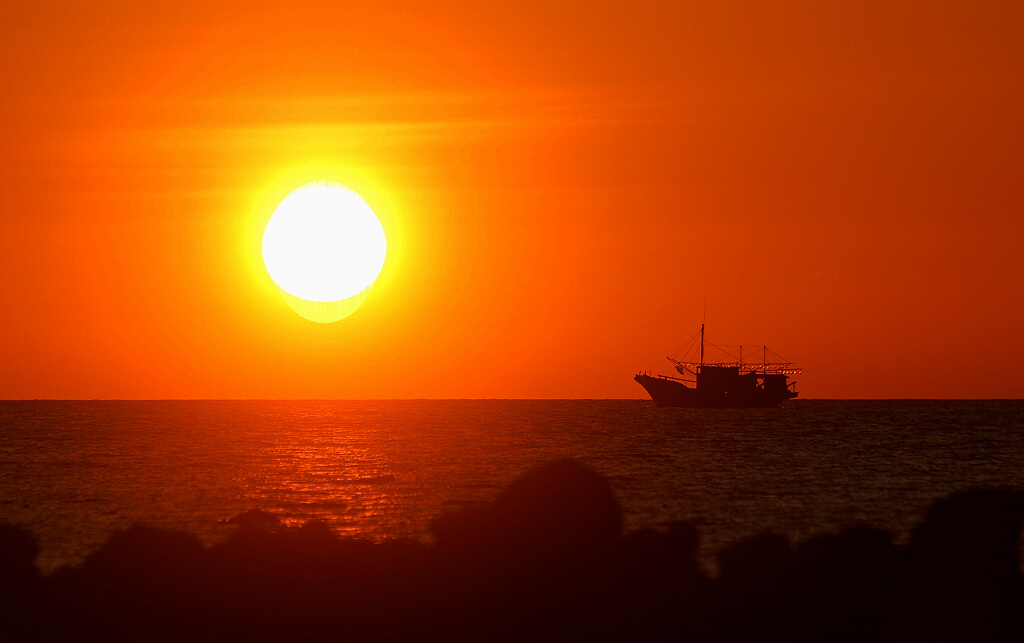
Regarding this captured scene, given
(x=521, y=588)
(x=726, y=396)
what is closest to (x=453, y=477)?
(x=521, y=588)

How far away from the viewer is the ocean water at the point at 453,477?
40.4m

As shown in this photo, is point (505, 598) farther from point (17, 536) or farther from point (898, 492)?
point (898, 492)

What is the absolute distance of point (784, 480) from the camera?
56.5 m

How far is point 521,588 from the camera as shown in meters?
25.4

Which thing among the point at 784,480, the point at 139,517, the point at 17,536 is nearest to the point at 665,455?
the point at 784,480

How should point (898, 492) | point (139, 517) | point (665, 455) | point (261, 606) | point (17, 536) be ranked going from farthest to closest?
point (665, 455)
point (898, 492)
point (139, 517)
point (17, 536)
point (261, 606)

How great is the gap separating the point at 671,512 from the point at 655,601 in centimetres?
1843

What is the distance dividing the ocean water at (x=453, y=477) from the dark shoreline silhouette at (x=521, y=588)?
401 cm

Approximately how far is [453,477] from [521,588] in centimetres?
3378

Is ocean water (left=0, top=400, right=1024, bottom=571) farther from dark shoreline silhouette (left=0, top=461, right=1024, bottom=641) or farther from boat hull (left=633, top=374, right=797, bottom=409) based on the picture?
boat hull (left=633, top=374, right=797, bottom=409)

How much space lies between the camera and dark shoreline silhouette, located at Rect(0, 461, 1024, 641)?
2233 cm

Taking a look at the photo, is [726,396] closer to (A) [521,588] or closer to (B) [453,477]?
(B) [453,477]

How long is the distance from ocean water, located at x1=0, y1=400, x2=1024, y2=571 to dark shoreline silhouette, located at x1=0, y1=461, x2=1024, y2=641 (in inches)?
158

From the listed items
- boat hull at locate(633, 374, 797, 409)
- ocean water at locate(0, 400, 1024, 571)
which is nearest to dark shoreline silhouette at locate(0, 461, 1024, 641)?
ocean water at locate(0, 400, 1024, 571)
